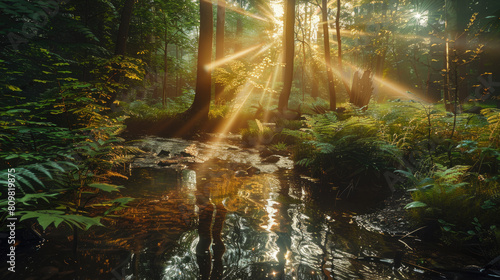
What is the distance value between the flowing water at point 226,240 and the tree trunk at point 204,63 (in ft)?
20.3

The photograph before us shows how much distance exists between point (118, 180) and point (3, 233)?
2.50 m

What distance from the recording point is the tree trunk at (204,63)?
1028 centimetres

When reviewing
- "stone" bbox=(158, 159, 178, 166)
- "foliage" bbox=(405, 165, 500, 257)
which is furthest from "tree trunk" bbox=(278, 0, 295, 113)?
"foliage" bbox=(405, 165, 500, 257)

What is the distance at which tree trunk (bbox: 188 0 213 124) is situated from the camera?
10281 millimetres

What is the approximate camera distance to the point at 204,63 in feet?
34.2

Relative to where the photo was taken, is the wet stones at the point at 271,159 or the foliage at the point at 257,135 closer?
the wet stones at the point at 271,159

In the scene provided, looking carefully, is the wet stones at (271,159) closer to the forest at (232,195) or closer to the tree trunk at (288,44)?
the forest at (232,195)

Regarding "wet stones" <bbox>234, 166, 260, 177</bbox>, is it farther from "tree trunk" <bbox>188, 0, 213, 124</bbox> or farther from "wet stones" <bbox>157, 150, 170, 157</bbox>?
"tree trunk" <bbox>188, 0, 213, 124</bbox>

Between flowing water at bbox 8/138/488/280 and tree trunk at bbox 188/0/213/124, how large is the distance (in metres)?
6.20

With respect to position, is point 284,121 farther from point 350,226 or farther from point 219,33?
point 350,226

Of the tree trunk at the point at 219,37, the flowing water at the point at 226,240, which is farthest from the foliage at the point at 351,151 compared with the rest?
the tree trunk at the point at 219,37

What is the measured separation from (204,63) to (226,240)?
8764 millimetres

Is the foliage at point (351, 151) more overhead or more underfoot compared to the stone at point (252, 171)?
more overhead

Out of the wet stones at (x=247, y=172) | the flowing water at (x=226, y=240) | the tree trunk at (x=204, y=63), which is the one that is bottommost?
the wet stones at (x=247, y=172)
